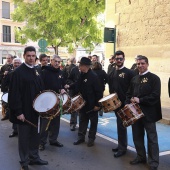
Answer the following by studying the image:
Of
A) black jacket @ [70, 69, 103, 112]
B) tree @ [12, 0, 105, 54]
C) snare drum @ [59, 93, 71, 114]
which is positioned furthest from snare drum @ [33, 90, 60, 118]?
tree @ [12, 0, 105, 54]

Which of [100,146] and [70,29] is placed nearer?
[100,146]

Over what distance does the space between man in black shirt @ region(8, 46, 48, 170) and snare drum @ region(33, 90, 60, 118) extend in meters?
0.09

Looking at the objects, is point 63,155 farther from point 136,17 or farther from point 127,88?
point 136,17

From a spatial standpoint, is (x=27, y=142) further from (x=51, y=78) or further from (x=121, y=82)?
(x=121, y=82)

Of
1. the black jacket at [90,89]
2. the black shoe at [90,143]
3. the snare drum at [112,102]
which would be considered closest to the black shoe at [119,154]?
the black shoe at [90,143]

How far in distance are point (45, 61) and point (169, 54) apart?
4.62m

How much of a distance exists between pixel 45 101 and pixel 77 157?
1383mm

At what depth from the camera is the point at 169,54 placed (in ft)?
31.2

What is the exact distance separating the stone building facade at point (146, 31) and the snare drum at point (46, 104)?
226 inches

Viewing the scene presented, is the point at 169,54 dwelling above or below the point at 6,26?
below

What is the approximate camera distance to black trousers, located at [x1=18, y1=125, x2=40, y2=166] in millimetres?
4639

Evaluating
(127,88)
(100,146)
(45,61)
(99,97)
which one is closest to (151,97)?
(127,88)

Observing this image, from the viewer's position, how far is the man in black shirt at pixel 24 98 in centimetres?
450

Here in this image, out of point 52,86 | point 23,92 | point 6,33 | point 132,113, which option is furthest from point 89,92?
point 6,33
